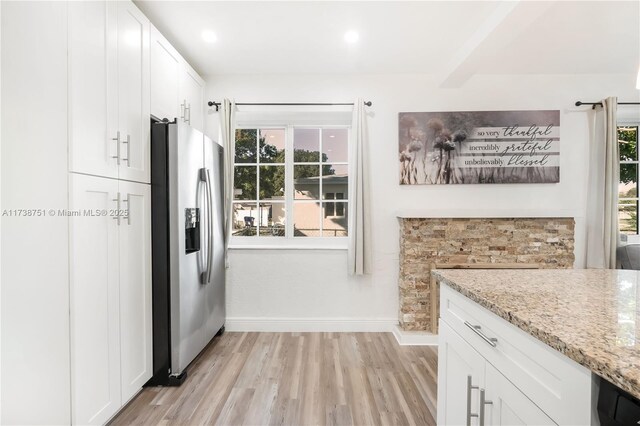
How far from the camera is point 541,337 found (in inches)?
30.5

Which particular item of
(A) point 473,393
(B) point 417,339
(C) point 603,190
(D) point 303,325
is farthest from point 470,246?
(A) point 473,393

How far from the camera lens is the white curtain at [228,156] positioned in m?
2.99

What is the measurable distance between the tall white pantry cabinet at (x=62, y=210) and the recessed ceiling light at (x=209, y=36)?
27.5 inches

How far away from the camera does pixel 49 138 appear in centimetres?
140

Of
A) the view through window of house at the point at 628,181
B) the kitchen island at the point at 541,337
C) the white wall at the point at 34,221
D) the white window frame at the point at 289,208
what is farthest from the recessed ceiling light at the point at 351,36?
the view through window of house at the point at 628,181

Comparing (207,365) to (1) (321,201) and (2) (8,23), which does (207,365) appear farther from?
(2) (8,23)

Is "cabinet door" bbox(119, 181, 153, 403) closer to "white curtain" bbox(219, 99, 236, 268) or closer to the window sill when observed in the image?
"white curtain" bbox(219, 99, 236, 268)

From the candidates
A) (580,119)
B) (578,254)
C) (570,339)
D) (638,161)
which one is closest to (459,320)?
(570,339)

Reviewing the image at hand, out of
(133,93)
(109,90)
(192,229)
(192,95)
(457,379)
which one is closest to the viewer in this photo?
(457,379)

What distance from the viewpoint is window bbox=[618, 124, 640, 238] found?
10.5ft

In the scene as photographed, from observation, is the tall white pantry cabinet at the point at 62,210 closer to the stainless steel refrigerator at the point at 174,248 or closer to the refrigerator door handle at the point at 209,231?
the stainless steel refrigerator at the point at 174,248

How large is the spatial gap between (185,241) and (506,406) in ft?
6.38

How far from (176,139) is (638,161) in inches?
170

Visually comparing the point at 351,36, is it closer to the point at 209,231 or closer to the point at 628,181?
the point at 209,231
